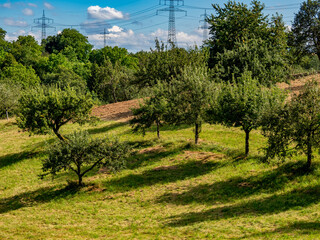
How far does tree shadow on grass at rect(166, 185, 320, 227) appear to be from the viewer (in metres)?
20.8

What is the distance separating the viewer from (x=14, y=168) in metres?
36.6

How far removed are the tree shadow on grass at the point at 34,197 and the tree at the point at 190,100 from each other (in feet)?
46.7

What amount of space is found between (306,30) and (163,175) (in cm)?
5403

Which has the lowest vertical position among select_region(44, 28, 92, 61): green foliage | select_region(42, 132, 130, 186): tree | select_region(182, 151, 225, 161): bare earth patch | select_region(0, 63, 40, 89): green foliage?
select_region(182, 151, 225, 161): bare earth patch

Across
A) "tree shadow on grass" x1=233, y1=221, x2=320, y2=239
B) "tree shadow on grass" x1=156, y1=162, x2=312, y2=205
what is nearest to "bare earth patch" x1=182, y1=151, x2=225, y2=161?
"tree shadow on grass" x1=156, y1=162, x2=312, y2=205

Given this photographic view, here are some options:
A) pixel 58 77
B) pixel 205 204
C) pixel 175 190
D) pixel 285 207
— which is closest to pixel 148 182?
pixel 175 190

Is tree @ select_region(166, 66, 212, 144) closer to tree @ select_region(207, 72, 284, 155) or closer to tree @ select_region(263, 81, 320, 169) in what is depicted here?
tree @ select_region(207, 72, 284, 155)

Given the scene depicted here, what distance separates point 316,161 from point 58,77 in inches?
2748

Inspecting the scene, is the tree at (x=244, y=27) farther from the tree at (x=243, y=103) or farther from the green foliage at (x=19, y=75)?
the green foliage at (x=19, y=75)

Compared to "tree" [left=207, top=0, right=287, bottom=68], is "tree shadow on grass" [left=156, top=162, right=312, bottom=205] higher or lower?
lower

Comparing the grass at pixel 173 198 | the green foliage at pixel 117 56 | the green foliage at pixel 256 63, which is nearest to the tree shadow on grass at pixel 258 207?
the grass at pixel 173 198

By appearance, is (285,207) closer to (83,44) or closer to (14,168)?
(14,168)

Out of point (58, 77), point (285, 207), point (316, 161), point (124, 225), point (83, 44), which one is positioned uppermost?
point (83, 44)

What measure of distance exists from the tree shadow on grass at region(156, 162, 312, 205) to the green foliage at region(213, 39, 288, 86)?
61.2 feet
